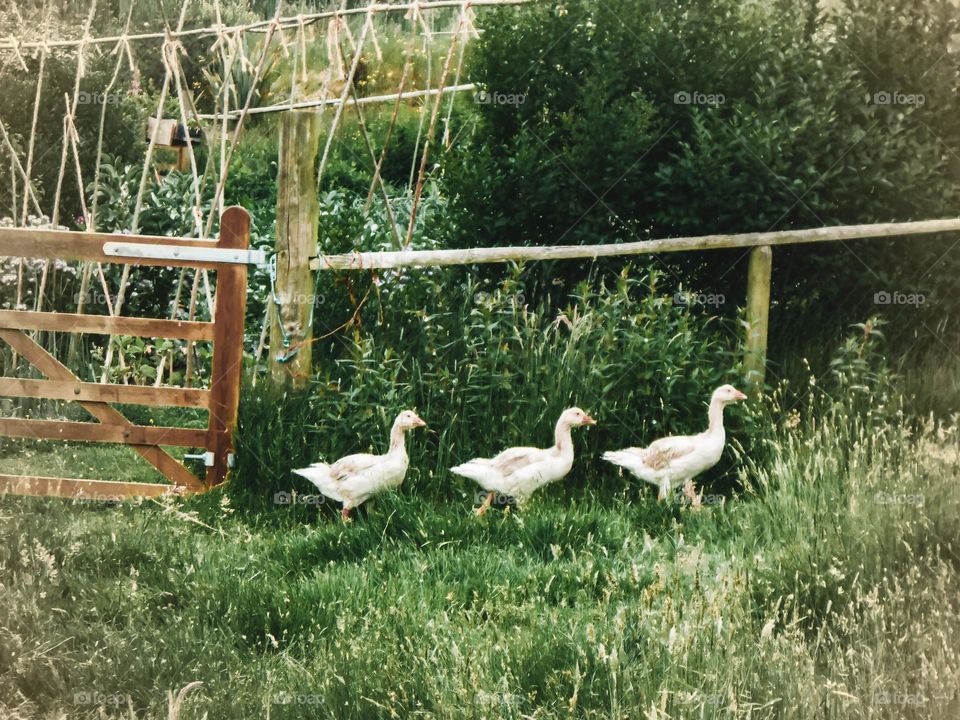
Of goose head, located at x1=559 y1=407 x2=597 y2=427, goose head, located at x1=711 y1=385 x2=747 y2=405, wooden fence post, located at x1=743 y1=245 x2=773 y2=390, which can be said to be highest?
wooden fence post, located at x1=743 y1=245 x2=773 y2=390

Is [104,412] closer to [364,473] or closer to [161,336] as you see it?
[161,336]

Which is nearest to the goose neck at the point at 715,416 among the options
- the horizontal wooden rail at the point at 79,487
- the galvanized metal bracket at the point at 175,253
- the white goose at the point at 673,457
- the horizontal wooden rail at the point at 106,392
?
the white goose at the point at 673,457

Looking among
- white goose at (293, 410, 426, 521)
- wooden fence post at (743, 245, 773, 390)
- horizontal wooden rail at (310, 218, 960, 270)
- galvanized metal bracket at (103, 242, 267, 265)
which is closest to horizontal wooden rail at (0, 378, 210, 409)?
galvanized metal bracket at (103, 242, 267, 265)

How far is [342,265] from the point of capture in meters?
5.71

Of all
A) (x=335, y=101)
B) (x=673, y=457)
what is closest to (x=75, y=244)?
(x=673, y=457)

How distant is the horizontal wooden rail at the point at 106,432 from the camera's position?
5574mm

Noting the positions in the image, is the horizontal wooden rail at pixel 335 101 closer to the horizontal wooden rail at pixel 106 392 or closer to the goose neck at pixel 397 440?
the horizontal wooden rail at pixel 106 392

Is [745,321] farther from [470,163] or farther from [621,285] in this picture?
[470,163]

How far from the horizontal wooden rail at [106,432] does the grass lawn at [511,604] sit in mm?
385

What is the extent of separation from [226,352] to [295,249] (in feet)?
2.11

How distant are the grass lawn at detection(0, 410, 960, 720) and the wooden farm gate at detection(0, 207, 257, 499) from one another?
285mm

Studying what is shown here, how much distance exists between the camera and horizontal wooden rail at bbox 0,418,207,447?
18.3 ft

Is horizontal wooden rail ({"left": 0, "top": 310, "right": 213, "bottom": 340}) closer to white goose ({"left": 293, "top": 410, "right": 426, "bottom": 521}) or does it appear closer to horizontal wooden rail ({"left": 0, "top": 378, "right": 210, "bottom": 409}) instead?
horizontal wooden rail ({"left": 0, "top": 378, "right": 210, "bottom": 409})

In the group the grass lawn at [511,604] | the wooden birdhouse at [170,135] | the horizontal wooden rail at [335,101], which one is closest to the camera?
the grass lawn at [511,604]
